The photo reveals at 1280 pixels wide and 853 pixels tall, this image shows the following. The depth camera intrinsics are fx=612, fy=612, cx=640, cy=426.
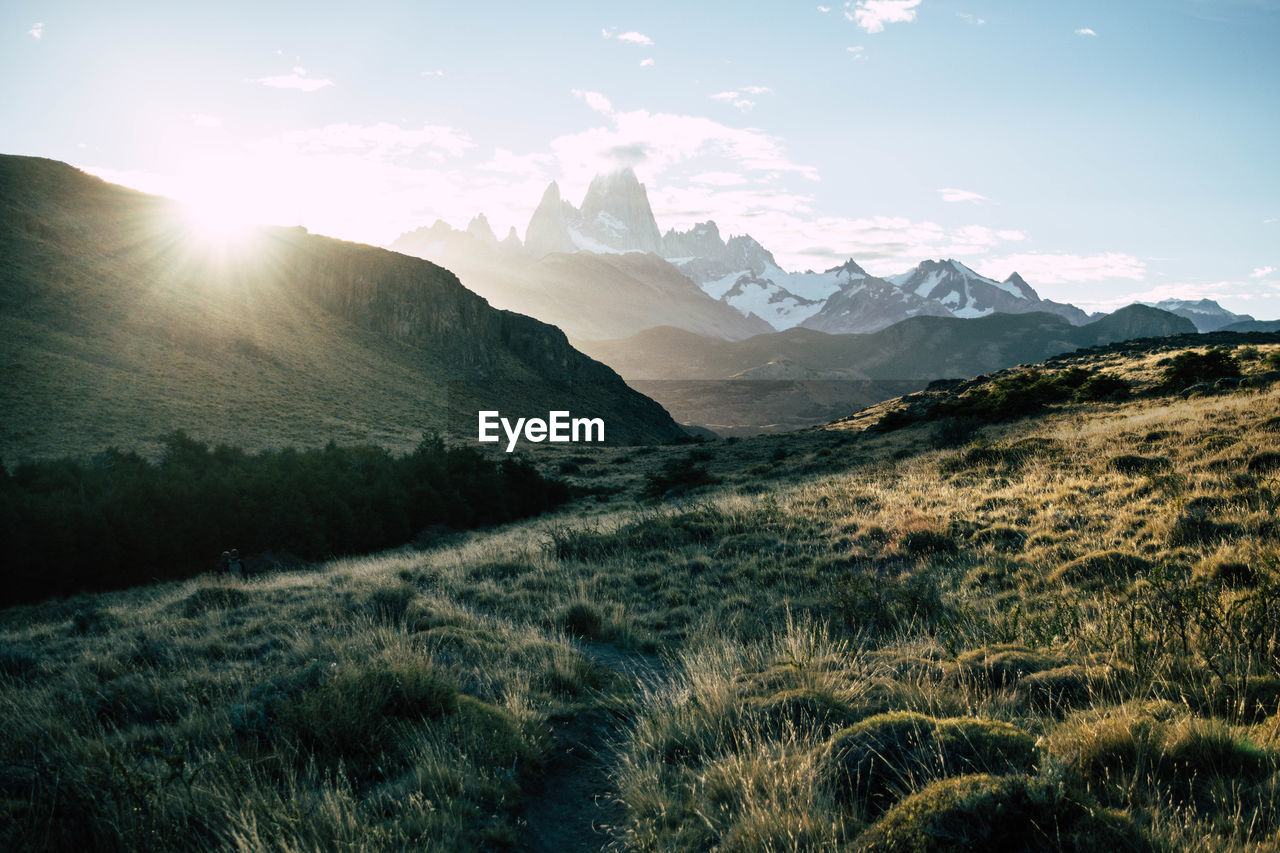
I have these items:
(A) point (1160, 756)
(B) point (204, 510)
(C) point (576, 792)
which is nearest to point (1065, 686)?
(A) point (1160, 756)

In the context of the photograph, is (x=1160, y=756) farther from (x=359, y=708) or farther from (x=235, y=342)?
(x=235, y=342)

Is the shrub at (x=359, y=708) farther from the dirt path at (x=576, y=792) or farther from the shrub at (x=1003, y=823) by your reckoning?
the shrub at (x=1003, y=823)

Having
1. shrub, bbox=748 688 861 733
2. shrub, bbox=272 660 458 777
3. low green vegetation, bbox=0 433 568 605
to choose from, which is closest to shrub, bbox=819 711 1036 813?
shrub, bbox=748 688 861 733

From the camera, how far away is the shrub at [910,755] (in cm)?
346

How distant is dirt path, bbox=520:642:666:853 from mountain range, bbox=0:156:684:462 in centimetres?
4992

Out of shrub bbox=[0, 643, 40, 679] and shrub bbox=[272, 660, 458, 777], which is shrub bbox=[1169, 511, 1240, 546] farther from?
shrub bbox=[0, 643, 40, 679]

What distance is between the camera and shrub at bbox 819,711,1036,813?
11.4 feet

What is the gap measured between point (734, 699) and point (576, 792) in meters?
1.37

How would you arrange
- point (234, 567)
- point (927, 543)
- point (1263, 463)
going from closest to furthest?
point (927, 543), point (1263, 463), point (234, 567)

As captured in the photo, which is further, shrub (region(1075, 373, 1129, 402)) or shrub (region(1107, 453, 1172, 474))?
shrub (region(1075, 373, 1129, 402))

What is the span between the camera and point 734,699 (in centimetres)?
486

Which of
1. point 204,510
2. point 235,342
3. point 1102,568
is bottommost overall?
point 204,510

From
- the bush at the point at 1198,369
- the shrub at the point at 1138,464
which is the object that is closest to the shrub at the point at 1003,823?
the shrub at the point at 1138,464

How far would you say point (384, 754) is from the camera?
450 centimetres
